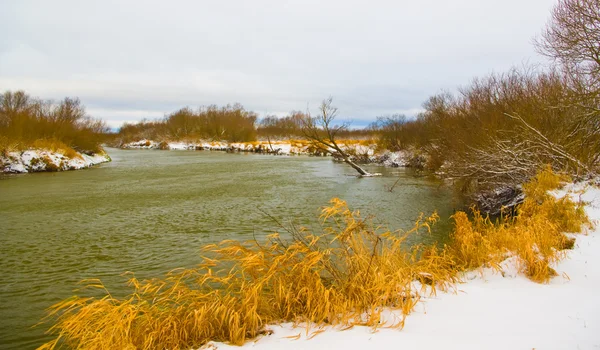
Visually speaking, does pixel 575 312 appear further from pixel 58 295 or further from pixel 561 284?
pixel 58 295

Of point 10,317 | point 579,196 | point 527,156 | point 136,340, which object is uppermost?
point 527,156

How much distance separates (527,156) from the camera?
11.0 metres

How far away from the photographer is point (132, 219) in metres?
11.3

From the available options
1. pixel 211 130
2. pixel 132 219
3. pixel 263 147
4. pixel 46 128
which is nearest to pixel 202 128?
pixel 211 130

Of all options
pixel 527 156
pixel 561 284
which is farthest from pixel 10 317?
pixel 527 156

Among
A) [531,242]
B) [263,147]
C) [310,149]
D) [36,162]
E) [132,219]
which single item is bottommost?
[132,219]

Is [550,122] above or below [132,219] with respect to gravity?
above

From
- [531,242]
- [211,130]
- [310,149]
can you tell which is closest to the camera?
[531,242]

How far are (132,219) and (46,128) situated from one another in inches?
881

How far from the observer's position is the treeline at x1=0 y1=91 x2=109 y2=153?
24422 millimetres

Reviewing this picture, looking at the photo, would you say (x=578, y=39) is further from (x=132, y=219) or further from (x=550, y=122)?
(x=132, y=219)

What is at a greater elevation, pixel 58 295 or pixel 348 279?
pixel 348 279

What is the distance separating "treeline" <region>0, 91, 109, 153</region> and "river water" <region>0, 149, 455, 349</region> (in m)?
4.58

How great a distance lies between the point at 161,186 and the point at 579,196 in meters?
17.1
